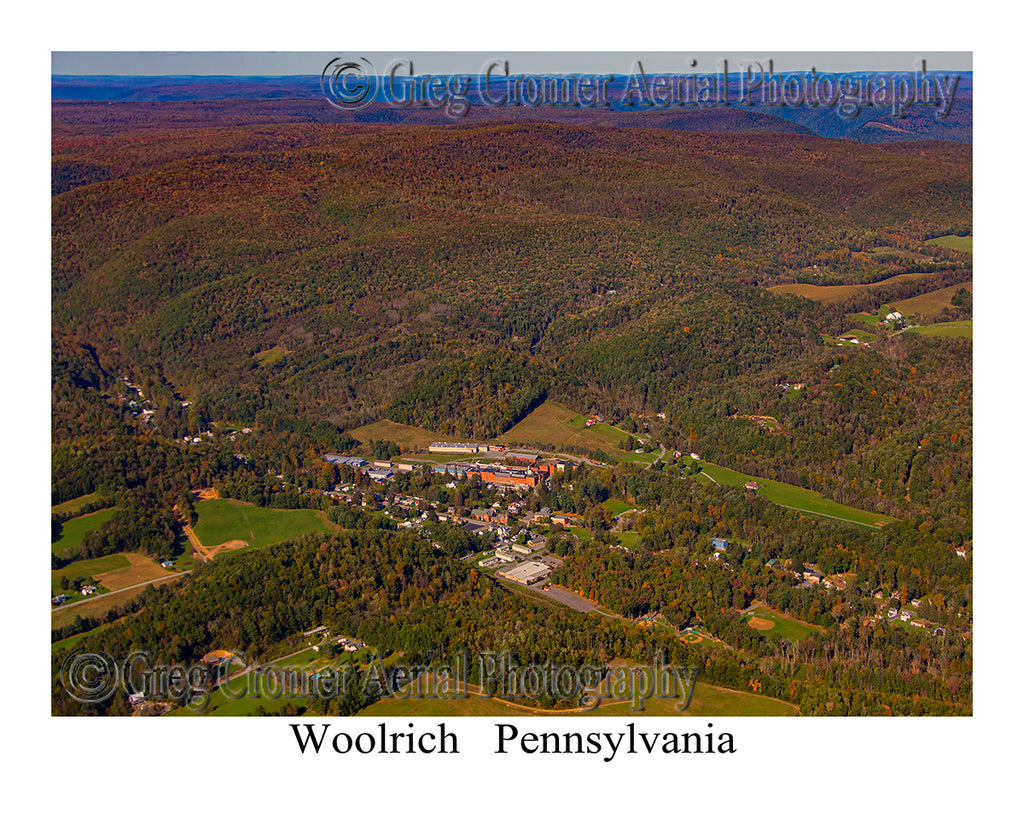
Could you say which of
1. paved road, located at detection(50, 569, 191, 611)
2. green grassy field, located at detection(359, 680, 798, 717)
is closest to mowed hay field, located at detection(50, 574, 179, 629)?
paved road, located at detection(50, 569, 191, 611)

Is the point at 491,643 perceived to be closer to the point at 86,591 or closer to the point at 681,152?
the point at 86,591

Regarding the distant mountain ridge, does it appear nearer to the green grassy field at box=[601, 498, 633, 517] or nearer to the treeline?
the green grassy field at box=[601, 498, 633, 517]

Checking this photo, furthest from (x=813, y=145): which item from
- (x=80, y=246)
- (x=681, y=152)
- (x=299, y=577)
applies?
(x=299, y=577)

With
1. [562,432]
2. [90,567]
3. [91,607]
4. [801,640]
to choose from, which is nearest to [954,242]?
[562,432]

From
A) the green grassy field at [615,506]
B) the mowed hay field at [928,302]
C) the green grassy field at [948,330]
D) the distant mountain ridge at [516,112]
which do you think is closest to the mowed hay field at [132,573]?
the green grassy field at [615,506]
